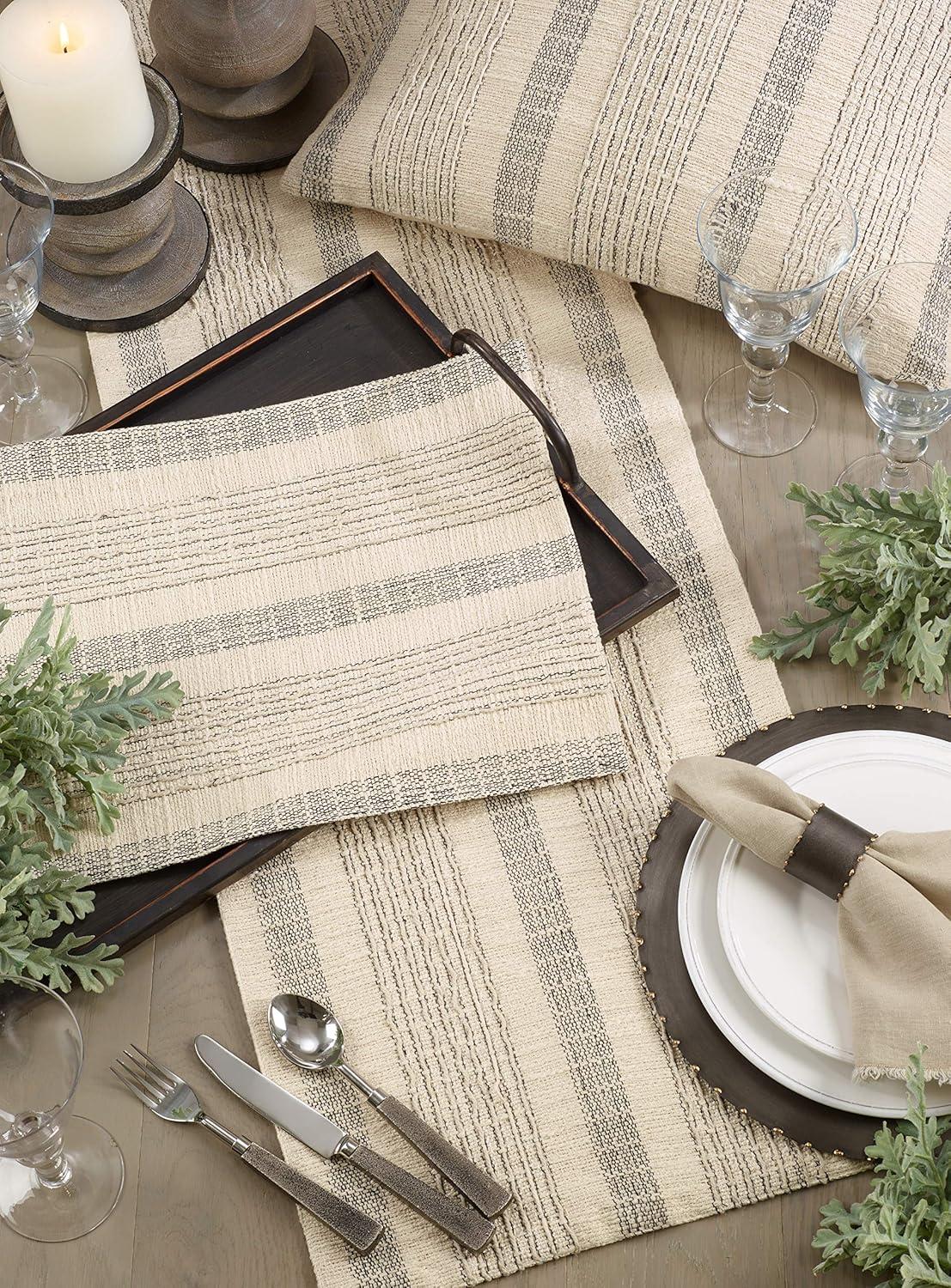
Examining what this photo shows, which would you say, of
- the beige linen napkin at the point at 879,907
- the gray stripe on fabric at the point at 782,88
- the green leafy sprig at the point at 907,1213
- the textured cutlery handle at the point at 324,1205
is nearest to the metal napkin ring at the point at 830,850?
the beige linen napkin at the point at 879,907

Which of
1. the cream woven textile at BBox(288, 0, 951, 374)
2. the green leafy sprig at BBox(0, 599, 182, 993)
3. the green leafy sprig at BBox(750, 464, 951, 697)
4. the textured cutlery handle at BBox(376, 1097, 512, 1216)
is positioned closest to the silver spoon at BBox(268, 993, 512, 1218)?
the textured cutlery handle at BBox(376, 1097, 512, 1216)

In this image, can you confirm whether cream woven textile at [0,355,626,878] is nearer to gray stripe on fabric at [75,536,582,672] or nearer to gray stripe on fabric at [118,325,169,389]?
gray stripe on fabric at [75,536,582,672]

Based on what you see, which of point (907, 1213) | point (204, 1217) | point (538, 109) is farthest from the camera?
point (538, 109)

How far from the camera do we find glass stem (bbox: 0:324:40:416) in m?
1.06

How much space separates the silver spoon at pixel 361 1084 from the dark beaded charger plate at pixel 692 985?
141 mm

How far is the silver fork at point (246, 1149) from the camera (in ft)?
2.58

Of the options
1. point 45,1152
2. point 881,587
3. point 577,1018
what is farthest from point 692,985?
point 45,1152

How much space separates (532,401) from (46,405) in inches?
15.1

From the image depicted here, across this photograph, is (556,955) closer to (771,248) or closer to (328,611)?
(328,611)

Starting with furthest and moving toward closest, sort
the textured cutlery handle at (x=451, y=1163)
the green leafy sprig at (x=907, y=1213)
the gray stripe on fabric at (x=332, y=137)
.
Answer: the gray stripe on fabric at (x=332, y=137) < the textured cutlery handle at (x=451, y=1163) < the green leafy sprig at (x=907, y=1213)

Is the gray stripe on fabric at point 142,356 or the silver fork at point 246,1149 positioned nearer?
the silver fork at point 246,1149

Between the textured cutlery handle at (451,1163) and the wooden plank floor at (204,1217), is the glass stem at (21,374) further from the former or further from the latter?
the textured cutlery handle at (451,1163)

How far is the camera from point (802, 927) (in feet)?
2.73

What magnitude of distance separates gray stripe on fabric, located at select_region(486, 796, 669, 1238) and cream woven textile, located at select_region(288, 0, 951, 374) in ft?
1.43
